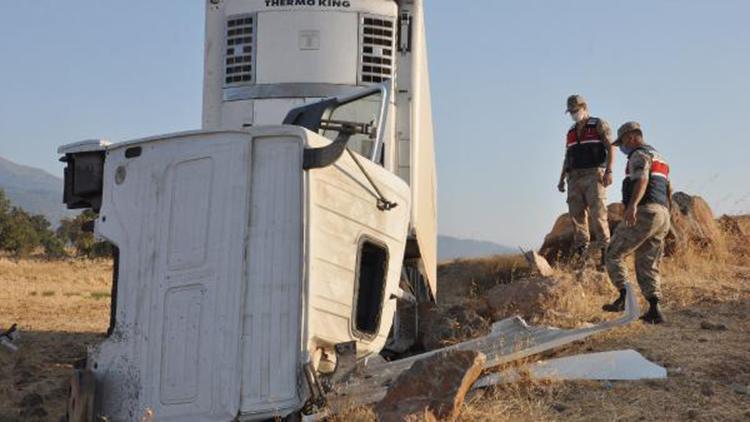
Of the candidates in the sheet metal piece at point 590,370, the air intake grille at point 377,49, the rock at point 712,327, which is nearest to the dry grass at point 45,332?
the sheet metal piece at point 590,370

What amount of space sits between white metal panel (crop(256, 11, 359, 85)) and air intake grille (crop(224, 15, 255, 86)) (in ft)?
0.26

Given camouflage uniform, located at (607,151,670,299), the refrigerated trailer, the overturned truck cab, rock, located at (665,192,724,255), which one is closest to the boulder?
rock, located at (665,192,724,255)

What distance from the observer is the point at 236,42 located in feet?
24.6

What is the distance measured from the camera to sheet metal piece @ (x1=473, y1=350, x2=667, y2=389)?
17.8 ft

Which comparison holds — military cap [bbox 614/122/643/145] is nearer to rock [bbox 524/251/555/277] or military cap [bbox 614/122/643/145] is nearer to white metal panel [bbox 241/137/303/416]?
rock [bbox 524/251/555/277]

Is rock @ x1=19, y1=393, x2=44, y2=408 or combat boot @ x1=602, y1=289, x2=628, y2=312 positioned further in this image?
combat boot @ x1=602, y1=289, x2=628, y2=312

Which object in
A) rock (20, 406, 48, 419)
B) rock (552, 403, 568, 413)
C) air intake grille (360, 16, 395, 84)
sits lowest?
rock (20, 406, 48, 419)

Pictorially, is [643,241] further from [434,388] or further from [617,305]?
[434,388]

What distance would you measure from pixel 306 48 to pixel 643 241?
10.1 feet

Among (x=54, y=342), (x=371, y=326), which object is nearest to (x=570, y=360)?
(x=371, y=326)

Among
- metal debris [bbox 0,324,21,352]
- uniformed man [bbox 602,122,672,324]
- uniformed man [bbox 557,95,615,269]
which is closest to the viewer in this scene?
uniformed man [bbox 602,122,672,324]

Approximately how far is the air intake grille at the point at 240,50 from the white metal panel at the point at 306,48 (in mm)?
79

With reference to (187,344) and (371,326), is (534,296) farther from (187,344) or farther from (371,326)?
(187,344)

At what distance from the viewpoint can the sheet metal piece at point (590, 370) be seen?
17.8 ft
